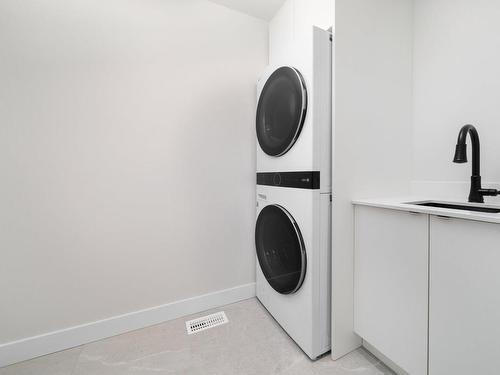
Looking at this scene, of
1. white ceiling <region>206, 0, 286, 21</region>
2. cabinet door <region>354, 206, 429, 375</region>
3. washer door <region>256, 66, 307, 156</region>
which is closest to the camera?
cabinet door <region>354, 206, 429, 375</region>

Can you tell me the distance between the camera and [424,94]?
1.39m

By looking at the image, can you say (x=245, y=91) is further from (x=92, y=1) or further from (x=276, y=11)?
(x=92, y=1)

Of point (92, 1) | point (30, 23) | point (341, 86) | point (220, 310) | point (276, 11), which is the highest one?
point (276, 11)

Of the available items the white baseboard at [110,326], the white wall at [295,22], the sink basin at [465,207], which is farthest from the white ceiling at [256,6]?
the white baseboard at [110,326]

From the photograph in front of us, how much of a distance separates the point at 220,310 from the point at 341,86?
1755 millimetres

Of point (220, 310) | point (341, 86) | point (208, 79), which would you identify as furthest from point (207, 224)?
point (341, 86)

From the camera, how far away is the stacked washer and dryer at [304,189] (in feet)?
3.64

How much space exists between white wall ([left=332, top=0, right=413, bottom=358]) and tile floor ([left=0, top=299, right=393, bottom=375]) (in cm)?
17

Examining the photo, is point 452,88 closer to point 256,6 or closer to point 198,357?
point 256,6

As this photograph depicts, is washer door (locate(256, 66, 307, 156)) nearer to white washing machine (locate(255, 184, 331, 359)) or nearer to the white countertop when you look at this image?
white washing machine (locate(255, 184, 331, 359))

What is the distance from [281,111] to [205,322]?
1.55 metres

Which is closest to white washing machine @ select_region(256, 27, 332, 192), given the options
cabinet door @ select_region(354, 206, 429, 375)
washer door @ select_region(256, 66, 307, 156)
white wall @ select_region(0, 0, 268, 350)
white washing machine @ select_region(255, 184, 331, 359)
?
washer door @ select_region(256, 66, 307, 156)

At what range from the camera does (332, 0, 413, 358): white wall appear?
115 centimetres

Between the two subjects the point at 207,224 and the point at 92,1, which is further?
the point at 207,224
